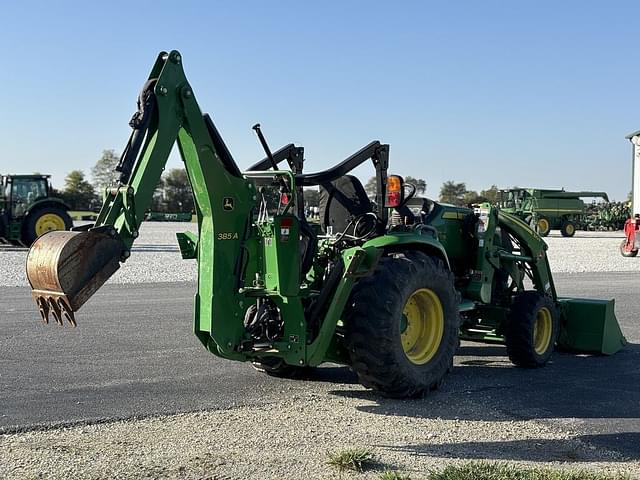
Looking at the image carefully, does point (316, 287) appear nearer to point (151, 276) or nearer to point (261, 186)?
point (261, 186)

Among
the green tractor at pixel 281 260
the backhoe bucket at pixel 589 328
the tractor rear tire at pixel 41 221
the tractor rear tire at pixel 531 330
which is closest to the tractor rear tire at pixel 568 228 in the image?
the tractor rear tire at pixel 41 221

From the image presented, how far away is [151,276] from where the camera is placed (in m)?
17.6

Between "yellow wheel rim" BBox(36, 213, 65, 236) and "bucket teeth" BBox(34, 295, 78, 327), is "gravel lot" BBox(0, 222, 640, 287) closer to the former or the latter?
"yellow wheel rim" BBox(36, 213, 65, 236)

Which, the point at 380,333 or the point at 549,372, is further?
the point at 549,372

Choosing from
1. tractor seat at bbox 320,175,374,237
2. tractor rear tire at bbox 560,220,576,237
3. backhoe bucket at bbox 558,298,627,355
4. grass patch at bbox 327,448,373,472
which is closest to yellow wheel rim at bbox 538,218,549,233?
tractor rear tire at bbox 560,220,576,237

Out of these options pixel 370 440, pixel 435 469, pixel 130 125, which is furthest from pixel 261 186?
pixel 435 469

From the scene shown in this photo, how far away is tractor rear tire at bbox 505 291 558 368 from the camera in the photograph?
27.6ft

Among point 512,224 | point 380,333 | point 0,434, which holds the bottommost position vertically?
point 0,434

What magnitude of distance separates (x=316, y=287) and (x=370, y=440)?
2.05 m

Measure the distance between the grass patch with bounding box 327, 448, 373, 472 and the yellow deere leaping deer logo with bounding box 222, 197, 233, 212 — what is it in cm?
215

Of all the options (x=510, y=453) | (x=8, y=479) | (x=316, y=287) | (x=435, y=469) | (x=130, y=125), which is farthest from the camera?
(x=316, y=287)

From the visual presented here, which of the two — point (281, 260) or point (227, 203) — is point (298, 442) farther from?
point (227, 203)

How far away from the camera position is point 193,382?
24.3ft

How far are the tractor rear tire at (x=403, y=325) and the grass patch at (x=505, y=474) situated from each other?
1.77 metres
